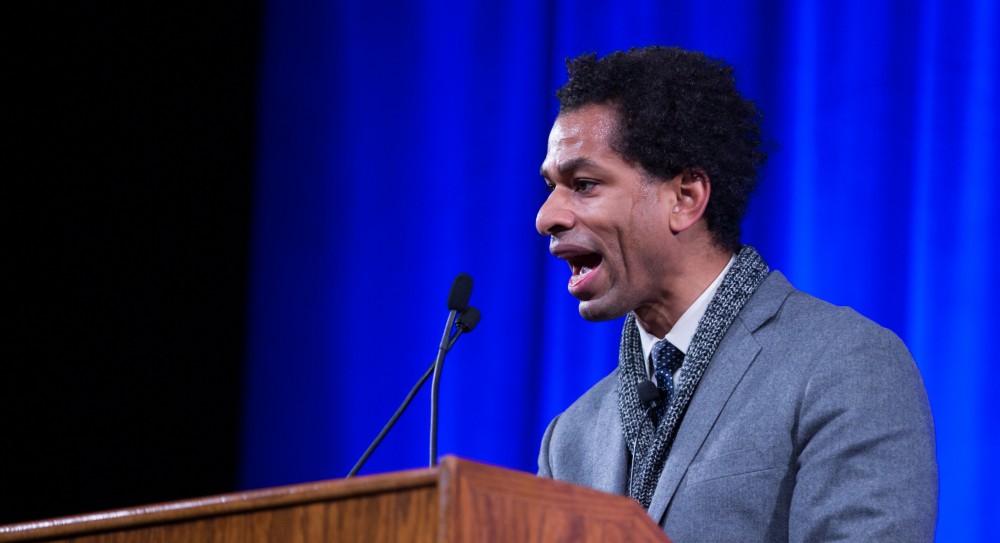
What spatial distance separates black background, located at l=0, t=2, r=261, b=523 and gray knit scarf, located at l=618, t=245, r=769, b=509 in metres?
1.85

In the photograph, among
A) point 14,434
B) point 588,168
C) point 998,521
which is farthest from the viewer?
point 14,434

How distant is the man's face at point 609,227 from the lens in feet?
6.93

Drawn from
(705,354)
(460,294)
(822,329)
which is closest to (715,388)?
(705,354)

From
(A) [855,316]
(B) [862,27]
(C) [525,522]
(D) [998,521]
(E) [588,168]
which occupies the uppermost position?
(B) [862,27]

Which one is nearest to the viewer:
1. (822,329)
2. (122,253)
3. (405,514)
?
(405,514)

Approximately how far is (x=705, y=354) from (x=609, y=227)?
0.29 meters

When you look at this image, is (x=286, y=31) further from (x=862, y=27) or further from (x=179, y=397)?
(x=862, y=27)

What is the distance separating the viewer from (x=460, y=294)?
2057mm

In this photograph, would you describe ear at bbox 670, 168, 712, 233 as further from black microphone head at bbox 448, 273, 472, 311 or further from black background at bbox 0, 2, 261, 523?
black background at bbox 0, 2, 261, 523

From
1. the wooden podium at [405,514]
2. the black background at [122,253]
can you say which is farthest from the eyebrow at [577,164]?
the black background at [122,253]

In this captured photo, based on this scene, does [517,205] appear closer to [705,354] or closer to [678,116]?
[678,116]

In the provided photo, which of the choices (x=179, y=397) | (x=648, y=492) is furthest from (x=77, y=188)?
(x=648, y=492)

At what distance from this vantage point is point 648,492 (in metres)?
1.99

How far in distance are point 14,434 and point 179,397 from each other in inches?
20.4
